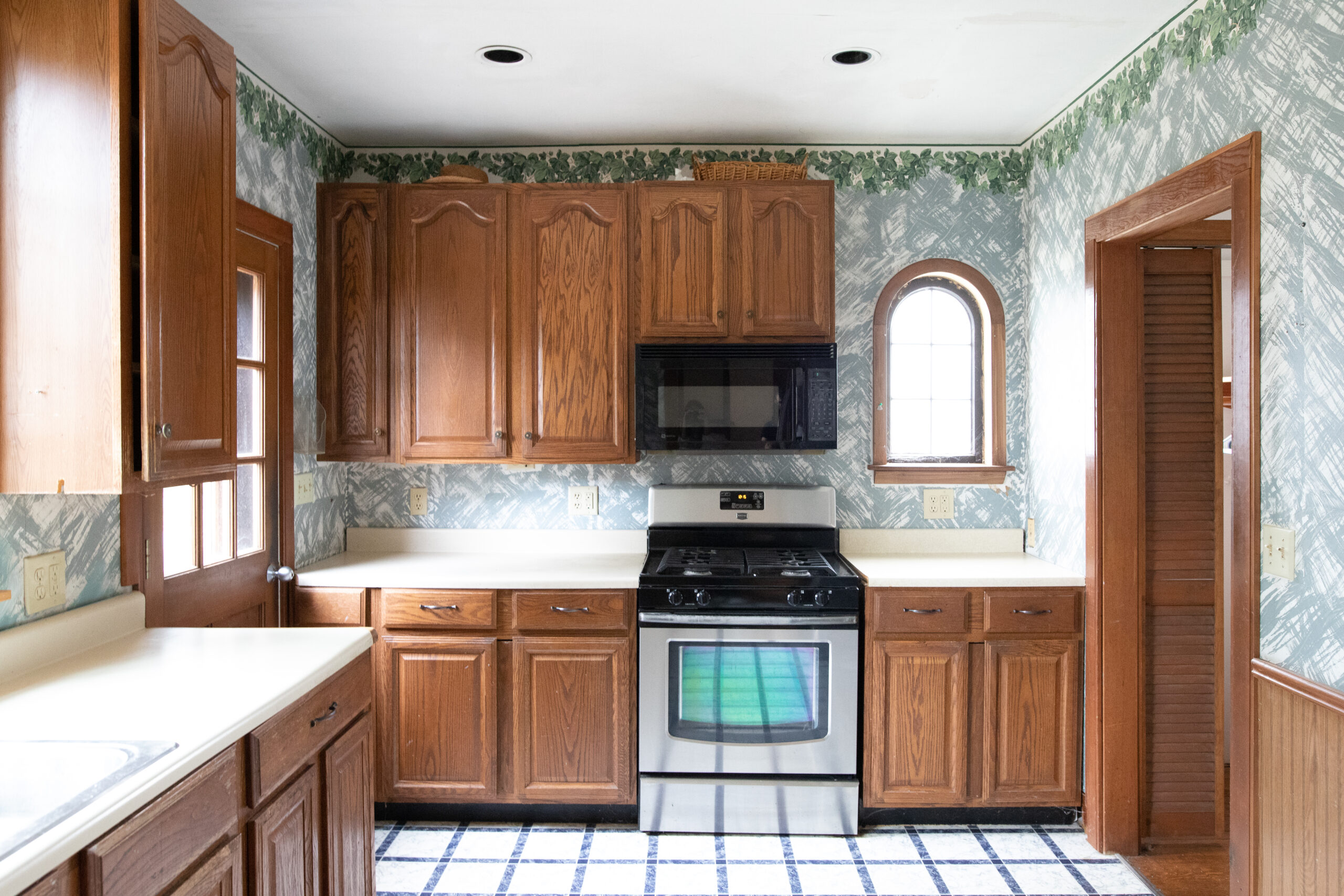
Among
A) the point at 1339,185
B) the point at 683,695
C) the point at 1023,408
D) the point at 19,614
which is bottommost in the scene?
the point at 683,695

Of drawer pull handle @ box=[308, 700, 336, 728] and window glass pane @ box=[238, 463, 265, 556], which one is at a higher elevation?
window glass pane @ box=[238, 463, 265, 556]

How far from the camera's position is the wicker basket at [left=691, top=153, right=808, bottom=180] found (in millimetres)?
2877

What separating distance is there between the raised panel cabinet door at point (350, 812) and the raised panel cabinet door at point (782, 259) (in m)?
1.79

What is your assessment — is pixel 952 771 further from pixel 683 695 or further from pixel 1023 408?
pixel 1023 408

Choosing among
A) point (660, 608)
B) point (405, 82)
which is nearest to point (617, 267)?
point (405, 82)

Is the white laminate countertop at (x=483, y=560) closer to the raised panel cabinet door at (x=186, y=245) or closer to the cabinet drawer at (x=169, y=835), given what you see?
the raised panel cabinet door at (x=186, y=245)

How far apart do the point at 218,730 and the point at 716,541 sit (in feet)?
6.47

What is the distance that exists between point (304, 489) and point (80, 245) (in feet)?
5.07

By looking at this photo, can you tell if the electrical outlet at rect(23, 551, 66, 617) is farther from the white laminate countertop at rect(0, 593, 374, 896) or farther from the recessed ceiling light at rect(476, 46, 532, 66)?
the recessed ceiling light at rect(476, 46, 532, 66)

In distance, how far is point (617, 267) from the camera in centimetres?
287

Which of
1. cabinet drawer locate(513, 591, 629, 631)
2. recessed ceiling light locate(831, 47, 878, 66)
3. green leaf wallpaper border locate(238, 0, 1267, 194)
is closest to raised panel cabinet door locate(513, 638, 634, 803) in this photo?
cabinet drawer locate(513, 591, 629, 631)

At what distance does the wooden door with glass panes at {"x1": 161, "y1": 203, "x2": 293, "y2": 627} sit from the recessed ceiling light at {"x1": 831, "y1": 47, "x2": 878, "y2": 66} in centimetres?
185

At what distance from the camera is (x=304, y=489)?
2891 millimetres

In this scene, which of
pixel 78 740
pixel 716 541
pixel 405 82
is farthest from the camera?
pixel 716 541
